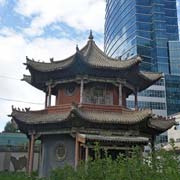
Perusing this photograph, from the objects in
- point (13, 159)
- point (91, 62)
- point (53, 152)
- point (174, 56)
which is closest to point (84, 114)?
point (53, 152)

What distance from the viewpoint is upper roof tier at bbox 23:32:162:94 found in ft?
65.2

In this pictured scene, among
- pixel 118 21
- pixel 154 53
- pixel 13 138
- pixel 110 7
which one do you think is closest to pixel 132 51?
pixel 154 53

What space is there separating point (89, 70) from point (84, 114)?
121 inches

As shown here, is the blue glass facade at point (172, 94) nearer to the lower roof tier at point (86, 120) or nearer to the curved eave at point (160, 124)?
the curved eave at point (160, 124)

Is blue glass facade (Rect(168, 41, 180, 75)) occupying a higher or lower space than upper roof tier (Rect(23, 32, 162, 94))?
higher

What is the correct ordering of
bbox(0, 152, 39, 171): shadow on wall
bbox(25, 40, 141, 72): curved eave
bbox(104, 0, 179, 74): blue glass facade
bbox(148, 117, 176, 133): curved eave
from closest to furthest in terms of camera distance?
bbox(25, 40, 141, 72): curved eave → bbox(148, 117, 176, 133): curved eave → bbox(0, 152, 39, 171): shadow on wall → bbox(104, 0, 179, 74): blue glass facade

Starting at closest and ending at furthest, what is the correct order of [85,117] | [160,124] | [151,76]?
[85,117] < [160,124] < [151,76]

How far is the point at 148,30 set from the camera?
334 ft

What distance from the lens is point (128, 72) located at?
68.3ft

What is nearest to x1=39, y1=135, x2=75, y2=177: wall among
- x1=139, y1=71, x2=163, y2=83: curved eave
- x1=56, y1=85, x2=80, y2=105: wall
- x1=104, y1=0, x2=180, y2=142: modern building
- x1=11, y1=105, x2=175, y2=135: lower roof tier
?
x1=11, y1=105, x2=175, y2=135: lower roof tier

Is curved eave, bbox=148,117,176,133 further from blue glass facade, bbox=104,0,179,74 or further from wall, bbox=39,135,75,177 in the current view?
blue glass facade, bbox=104,0,179,74

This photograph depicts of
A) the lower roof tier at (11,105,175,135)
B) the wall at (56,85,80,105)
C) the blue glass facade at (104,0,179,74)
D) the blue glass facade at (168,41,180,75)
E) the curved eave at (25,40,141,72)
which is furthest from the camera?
the blue glass facade at (104,0,179,74)

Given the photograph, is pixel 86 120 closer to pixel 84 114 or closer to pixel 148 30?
pixel 84 114

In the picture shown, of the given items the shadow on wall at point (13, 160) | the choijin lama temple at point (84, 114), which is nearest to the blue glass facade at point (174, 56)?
the shadow on wall at point (13, 160)
